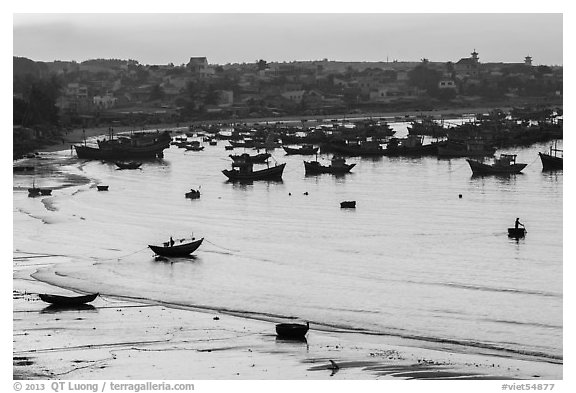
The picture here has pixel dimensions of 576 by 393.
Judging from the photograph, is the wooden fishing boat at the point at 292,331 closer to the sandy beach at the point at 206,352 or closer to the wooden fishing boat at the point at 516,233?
the sandy beach at the point at 206,352

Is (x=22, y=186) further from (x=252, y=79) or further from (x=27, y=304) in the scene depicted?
(x=252, y=79)

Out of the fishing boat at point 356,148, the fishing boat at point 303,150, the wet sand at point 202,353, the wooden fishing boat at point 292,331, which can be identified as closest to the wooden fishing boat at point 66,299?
the wet sand at point 202,353

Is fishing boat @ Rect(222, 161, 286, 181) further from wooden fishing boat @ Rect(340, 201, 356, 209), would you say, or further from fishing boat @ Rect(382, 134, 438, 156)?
fishing boat @ Rect(382, 134, 438, 156)

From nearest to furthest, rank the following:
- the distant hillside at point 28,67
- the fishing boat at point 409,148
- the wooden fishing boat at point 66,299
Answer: the wooden fishing boat at point 66,299, the fishing boat at point 409,148, the distant hillside at point 28,67

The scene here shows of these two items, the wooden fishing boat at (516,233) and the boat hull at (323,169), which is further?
the boat hull at (323,169)

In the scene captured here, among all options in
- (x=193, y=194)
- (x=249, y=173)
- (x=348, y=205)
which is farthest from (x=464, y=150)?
(x=348, y=205)

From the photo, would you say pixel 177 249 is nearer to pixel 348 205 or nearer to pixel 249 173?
pixel 348 205
